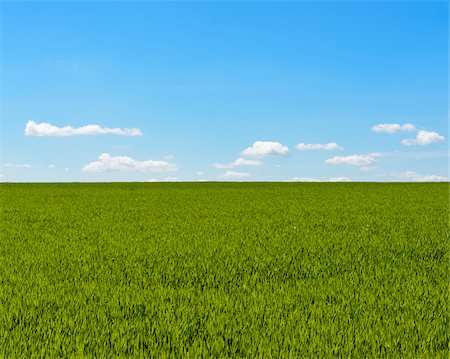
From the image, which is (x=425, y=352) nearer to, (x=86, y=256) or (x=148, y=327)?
(x=148, y=327)

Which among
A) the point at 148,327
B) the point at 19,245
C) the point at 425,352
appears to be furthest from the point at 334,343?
the point at 19,245

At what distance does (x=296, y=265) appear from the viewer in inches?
336

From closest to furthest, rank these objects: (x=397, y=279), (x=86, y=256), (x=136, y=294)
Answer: (x=136, y=294)
(x=397, y=279)
(x=86, y=256)

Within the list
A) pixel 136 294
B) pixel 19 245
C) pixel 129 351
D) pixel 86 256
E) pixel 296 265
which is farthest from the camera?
pixel 19 245

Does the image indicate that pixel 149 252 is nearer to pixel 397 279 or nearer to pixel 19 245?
pixel 19 245

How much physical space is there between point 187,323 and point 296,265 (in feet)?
11.5

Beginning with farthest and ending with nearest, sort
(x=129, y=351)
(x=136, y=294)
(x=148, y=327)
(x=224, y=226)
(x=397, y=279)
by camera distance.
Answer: (x=224, y=226) → (x=397, y=279) → (x=136, y=294) → (x=148, y=327) → (x=129, y=351)

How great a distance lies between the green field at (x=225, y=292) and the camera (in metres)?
5.03

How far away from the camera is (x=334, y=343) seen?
5.02 m

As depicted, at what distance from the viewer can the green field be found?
5.03 metres

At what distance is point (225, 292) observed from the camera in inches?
273

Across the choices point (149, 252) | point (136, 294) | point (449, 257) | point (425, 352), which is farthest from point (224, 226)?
point (425, 352)

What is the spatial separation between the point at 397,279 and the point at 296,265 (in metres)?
1.78

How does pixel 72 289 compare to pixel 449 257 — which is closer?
pixel 72 289
